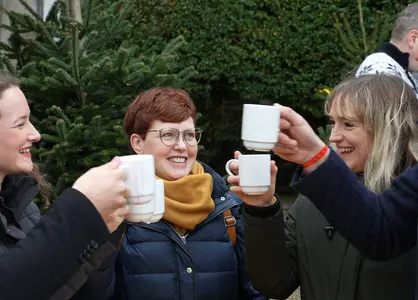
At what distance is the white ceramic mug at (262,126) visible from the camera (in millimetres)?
1992

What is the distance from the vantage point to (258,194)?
2373 mm

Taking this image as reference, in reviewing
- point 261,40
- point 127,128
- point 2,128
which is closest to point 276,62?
point 261,40

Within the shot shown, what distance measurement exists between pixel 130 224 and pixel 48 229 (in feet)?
4.01

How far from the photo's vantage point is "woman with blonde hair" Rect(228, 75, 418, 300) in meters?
2.40

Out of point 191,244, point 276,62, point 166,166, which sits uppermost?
point 166,166

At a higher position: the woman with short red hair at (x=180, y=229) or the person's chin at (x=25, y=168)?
the person's chin at (x=25, y=168)

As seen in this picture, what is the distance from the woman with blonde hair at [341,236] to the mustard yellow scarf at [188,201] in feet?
1.42

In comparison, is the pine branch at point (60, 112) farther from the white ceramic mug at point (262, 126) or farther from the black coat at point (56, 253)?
the black coat at point (56, 253)

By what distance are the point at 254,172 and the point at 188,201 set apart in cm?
82

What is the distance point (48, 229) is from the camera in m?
1.68

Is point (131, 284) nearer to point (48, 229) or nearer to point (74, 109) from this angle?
point (48, 229)

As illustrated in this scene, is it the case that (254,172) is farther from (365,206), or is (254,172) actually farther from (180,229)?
(180,229)

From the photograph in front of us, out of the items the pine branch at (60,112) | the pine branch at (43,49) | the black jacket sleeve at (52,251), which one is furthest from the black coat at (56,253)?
the pine branch at (43,49)

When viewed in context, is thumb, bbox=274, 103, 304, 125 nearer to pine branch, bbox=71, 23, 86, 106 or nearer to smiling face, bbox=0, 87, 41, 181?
smiling face, bbox=0, 87, 41, 181
